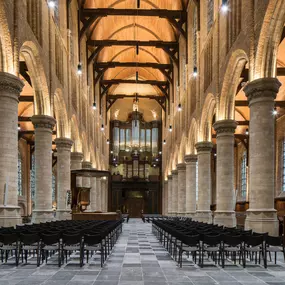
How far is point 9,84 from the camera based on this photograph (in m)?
15.6

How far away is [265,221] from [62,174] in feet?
53.0

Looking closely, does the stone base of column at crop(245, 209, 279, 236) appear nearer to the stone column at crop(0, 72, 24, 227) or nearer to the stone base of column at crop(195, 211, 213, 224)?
the stone column at crop(0, 72, 24, 227)

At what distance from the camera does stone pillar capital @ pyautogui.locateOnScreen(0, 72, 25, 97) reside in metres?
15.4

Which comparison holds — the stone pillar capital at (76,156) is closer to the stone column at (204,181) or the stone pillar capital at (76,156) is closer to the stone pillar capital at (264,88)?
the stone column at (204,181)

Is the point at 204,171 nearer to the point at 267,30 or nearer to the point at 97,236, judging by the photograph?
the point at 267,30

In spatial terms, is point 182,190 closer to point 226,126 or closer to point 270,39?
point 226,126

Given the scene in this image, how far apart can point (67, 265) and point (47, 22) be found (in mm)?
15094

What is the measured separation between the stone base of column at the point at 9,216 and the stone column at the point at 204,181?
15.2 metres

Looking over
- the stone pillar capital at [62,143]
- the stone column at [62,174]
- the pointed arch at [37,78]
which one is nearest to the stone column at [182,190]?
the stone column at [62,174]

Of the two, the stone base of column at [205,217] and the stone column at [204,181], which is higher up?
the stone column at [204,181]

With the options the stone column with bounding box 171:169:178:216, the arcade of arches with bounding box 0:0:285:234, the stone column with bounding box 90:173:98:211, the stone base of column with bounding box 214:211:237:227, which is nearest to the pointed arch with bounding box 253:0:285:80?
the arcade of arches with bounding box 0:0:285:234

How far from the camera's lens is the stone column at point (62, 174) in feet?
92.3

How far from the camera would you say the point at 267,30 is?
51.0ft

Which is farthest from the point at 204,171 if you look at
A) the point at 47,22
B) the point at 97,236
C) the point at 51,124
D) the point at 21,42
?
the point at 97,236
